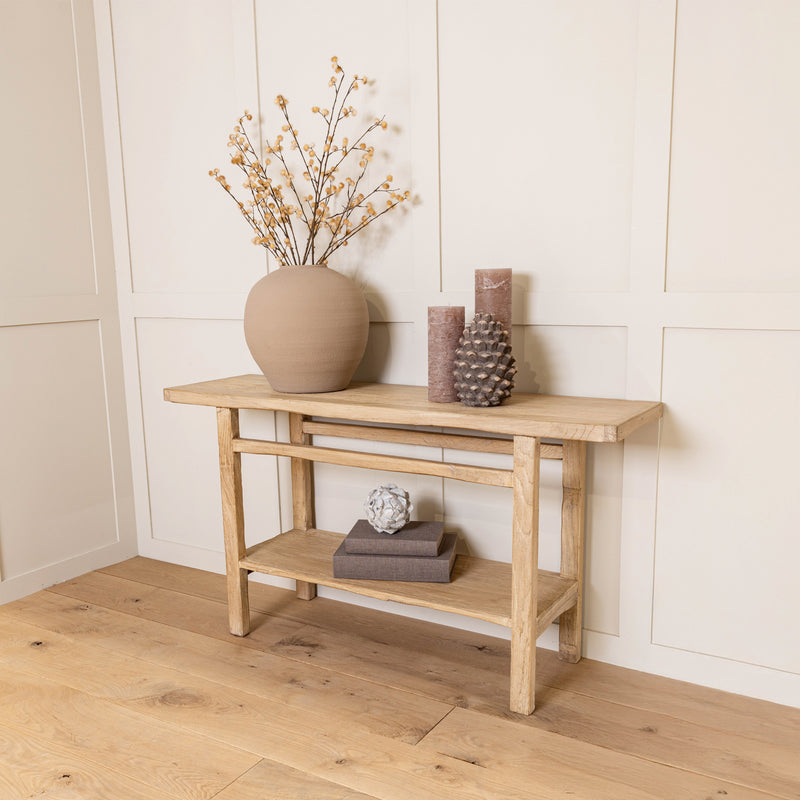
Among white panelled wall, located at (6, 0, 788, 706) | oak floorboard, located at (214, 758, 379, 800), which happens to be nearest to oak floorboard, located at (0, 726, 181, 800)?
oak floorboard, located at (214, 758, 379, 800)

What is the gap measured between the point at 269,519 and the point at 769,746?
5.14ft

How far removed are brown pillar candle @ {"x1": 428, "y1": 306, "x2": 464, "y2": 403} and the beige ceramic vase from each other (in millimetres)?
258

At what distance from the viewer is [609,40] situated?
1.82 meters

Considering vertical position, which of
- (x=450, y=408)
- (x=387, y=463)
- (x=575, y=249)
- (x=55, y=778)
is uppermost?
(x=575, y=249)

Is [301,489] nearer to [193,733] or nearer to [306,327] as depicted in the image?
[306,327]

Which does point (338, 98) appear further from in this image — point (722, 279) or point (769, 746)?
point (769, 746)

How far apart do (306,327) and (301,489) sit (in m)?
0.64

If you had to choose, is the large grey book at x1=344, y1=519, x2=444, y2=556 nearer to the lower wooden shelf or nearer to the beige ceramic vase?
the lower wooden shelf

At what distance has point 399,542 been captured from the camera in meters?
1.99

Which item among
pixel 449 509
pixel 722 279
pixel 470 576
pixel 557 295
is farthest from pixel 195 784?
pixel 722 279

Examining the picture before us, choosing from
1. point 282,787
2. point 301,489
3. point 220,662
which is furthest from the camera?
point 301,489

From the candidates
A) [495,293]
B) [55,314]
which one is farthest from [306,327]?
[55,314]

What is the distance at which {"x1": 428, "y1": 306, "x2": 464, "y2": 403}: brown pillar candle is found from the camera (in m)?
1.85

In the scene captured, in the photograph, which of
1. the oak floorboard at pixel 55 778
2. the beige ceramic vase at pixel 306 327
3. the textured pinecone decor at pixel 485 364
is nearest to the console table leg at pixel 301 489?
the beige ceramic vase at pixel 306 327
